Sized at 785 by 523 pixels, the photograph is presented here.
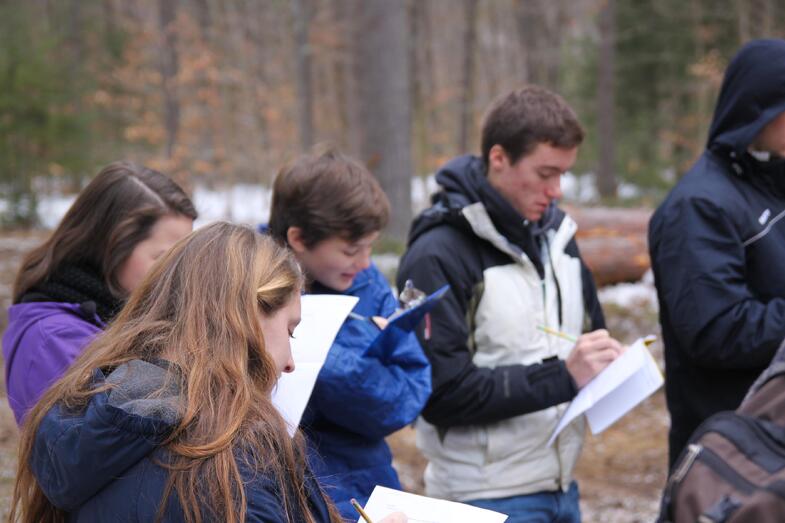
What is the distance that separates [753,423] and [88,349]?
136 cm

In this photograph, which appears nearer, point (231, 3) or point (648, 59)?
point (648, 59)

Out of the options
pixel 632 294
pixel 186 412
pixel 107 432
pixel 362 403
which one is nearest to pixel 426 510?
pixel 362 403

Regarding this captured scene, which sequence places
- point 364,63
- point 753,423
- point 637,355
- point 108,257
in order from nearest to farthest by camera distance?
point 753,423, point 108,257, point 637,355, point 364,63

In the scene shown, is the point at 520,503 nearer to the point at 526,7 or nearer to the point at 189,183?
the point at 189,183

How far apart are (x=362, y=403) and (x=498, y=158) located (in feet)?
3.83

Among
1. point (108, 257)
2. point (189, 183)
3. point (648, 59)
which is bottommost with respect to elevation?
point (189, 183)

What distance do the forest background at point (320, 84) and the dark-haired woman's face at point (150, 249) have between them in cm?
794

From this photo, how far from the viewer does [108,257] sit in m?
2.56

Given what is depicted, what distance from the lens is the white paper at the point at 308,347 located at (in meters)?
2.25

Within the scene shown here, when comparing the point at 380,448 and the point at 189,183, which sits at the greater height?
the point at 380,448

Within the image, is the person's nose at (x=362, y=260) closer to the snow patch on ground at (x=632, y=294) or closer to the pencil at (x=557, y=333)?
the pencil at (x=557, y=333)

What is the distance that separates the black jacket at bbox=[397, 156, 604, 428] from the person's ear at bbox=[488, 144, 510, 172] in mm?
63

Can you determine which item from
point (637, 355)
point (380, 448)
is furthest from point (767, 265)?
point (380, 448)

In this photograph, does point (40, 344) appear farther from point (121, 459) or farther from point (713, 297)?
point (713, 297)
